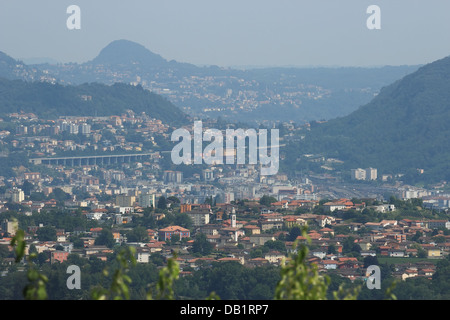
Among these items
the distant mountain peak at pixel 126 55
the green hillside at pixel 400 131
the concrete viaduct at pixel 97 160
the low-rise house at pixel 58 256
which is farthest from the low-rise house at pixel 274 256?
the distant mountain peak at pixel 126 55

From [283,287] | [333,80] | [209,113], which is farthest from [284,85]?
[283,287]

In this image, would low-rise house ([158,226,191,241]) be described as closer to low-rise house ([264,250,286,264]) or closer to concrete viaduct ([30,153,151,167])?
low-rise house ([264,250,286,264])

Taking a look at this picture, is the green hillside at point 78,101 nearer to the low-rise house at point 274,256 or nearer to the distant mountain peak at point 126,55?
the distant mountain peak at point 126,55

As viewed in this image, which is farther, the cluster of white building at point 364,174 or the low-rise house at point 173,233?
the cluster of white building at point 364,174

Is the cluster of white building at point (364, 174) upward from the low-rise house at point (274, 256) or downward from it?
downward

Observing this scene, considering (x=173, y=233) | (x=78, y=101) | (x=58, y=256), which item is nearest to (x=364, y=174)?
(x=78, y=101)

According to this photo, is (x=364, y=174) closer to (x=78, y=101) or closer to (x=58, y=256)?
(x=78, y=101)

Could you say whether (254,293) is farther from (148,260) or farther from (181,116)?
(181,116)

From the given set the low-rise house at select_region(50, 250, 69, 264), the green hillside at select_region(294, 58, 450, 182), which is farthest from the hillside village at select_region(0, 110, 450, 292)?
the green hillside at select_region(294, 58, 450, 182)
